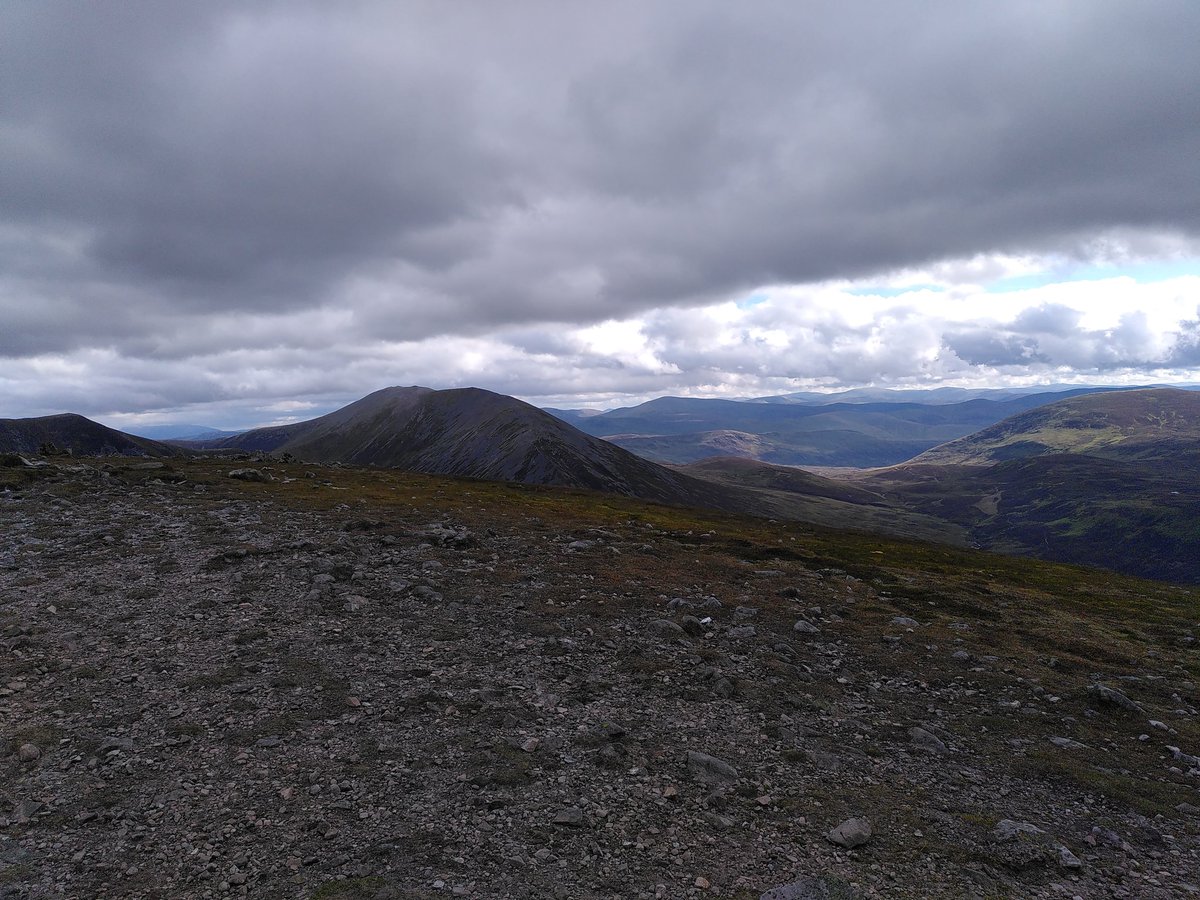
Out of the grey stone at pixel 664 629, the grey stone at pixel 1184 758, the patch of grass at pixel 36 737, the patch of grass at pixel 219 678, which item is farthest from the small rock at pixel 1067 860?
the patch of grass at pixel 36 737

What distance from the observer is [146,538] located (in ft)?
96.2

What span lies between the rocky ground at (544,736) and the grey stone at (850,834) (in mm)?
78

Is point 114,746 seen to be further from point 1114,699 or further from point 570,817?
point 1114,699

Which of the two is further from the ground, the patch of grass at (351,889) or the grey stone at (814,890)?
the patch of grass at (351,889)

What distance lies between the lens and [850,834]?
11141mm

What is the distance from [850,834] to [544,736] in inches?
282

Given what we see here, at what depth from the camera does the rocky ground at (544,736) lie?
10.2 meters

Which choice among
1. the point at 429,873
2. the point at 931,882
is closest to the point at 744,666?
the point at 931,882

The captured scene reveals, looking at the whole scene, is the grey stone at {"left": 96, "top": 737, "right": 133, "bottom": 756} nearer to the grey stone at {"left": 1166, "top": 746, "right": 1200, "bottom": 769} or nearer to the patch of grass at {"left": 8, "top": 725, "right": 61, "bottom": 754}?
the patch of grass at {"left": 8, "top": 725, "right": 61, "bottom": 754}

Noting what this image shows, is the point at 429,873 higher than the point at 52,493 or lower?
lower

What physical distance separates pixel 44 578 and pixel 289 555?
345 inches

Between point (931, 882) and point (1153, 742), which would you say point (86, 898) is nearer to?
point (931, 882)

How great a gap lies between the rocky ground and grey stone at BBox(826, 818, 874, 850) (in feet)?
0.26

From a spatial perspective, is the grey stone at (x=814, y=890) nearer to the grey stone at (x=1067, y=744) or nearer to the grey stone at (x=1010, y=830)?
the grey stone at (x=1010, y=830)
